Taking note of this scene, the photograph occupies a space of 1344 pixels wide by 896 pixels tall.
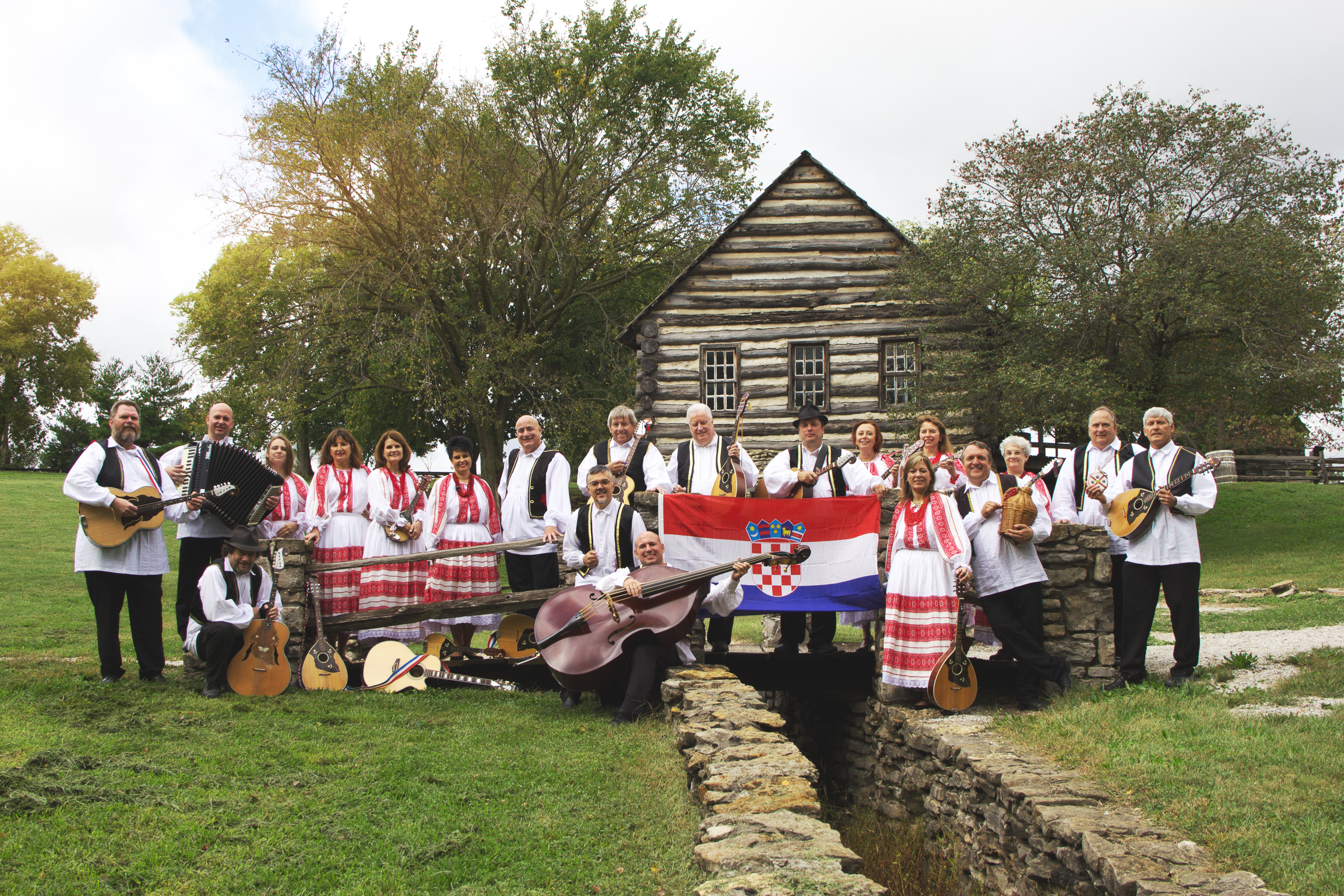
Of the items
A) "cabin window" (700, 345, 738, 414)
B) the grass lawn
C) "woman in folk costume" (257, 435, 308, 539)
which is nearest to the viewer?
the grass lawn

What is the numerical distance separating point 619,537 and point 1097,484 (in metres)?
3.75

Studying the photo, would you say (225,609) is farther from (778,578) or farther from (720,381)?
(720,381)

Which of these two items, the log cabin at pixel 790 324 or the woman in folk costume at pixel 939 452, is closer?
the woman in folk costume at pixel 939 452

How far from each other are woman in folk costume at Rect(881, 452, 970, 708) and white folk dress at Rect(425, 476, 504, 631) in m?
3.39

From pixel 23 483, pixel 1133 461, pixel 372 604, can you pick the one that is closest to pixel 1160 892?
pixel 1133 461

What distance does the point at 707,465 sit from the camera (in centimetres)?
838

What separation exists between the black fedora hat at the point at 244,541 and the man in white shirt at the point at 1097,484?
20.3 feet

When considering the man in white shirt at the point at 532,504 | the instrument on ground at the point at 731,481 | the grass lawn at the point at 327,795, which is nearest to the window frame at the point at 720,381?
the man in white shirt at the point at 532,504

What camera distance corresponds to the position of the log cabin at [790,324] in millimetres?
16406

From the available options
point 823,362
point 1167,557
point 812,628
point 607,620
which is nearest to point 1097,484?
point 1167,557

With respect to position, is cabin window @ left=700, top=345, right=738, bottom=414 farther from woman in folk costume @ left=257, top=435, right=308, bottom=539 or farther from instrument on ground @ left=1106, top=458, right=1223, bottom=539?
instrument on ground @ left=1106, top=458, right=1223, bottom=539

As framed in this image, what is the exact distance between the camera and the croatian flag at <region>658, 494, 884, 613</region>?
7484mm

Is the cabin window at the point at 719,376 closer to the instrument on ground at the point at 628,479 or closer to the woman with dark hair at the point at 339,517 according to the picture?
the instrument on ground at the point at 628,479

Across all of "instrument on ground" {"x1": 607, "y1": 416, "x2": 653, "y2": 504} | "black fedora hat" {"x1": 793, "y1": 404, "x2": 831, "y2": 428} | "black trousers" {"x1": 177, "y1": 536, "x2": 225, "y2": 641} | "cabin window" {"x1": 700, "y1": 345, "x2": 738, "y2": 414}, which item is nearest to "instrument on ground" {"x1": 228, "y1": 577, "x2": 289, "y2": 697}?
"black trousers" {"x1": 177, "y1": 536, "x2": 225, "y2": 641}
